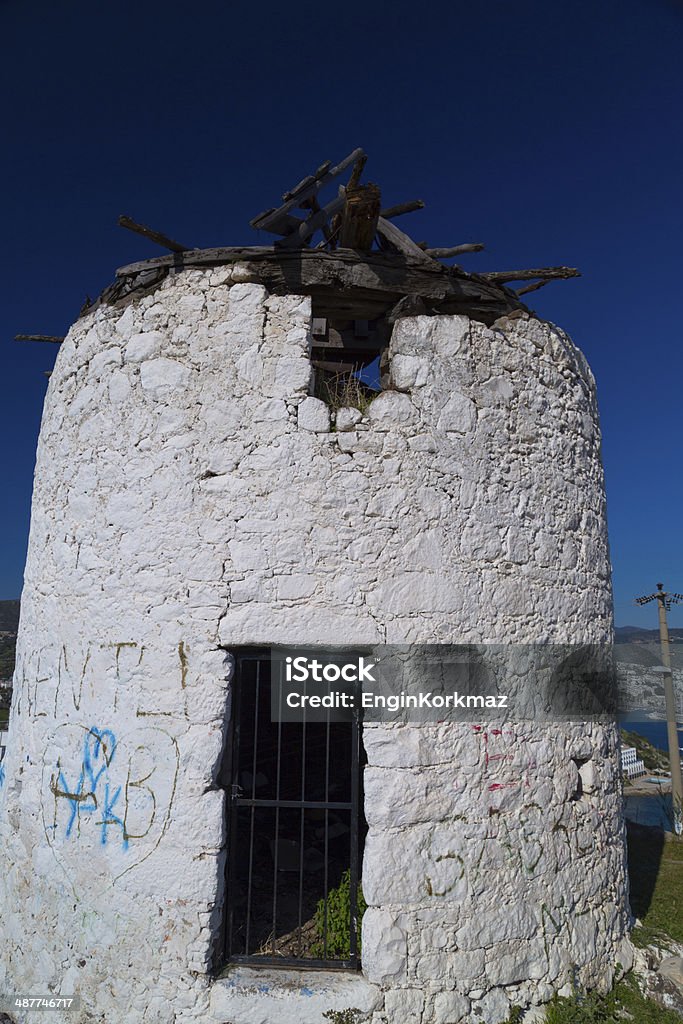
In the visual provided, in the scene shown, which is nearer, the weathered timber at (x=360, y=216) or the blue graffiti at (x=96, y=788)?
the blue graffiti at (x=96, y=788)

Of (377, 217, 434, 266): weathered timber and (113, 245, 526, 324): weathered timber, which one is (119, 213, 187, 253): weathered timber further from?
(377, 217, 434, 266): weathered timber

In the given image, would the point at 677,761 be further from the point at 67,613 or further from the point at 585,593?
the point at 67,613

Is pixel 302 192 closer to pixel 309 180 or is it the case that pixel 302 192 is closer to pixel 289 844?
pixel 309 180

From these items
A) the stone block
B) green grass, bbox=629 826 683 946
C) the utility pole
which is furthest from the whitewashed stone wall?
the utility pole

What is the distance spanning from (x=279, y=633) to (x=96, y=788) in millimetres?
1435

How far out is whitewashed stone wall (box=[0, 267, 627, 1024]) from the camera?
3.35 meters

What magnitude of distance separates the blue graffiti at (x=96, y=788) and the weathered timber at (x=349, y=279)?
2.95m

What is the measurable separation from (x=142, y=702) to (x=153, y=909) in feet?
3.61

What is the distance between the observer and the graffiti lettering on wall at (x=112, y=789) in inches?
136

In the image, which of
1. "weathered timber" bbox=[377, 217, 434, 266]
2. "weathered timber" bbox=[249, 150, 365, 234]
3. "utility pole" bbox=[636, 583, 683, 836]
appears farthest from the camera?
"utility pole" bbox=[636, 583, 683, 836]

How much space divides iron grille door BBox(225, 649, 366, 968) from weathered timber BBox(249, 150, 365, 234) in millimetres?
2714

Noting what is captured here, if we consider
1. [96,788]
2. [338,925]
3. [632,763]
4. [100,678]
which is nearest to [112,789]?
[96,788]

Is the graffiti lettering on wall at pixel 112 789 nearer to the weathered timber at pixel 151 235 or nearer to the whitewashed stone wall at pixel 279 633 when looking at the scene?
the whitewashed stone wall at pixel 279 633

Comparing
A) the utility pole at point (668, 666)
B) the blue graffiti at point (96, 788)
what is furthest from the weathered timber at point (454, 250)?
the utility pole at point (668, 666)
